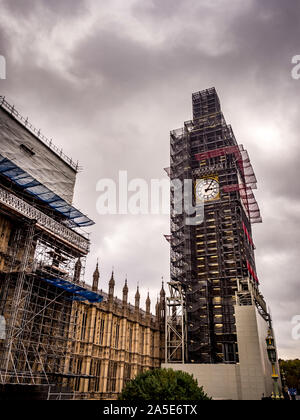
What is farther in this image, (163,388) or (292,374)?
(292,374)

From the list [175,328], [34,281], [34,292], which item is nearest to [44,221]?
[34,281]

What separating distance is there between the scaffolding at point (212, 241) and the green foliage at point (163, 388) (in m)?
38.5

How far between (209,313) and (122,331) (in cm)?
1851

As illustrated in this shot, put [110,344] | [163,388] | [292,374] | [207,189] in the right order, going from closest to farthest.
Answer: [163,388], [110,344], [207,189], [292,374]

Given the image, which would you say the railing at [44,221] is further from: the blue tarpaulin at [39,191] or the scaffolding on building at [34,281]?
the blue tarpaulin at [39,191]

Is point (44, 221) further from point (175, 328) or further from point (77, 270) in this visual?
point (175, 328)

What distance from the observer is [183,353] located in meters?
60.2

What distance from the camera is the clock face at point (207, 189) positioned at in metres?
76.9

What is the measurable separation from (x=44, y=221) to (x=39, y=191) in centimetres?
390

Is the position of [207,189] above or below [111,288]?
above

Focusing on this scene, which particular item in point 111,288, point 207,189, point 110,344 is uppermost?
point 207,189

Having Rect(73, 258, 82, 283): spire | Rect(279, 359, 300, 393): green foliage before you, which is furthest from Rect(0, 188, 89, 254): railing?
Rect(279, 359, 300, 393): green foliage

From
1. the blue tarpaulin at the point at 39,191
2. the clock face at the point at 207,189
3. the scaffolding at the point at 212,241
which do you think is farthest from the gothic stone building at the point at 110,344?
the clock face at the point at 207,189

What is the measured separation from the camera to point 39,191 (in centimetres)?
4028
